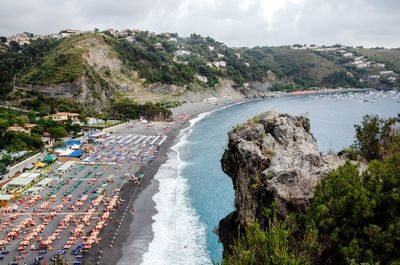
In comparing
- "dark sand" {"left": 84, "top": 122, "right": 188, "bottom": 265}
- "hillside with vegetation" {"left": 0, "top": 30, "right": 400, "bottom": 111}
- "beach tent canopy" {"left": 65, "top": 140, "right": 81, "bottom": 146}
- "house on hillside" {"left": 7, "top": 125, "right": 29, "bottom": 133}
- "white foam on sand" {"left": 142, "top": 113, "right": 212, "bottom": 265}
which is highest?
"hillside with vegetation" {"left": 0, "top": 30, "right": 400, "bottom": 111}

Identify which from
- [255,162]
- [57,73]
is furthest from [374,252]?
[57,73]

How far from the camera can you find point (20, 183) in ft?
178

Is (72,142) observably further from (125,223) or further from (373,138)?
(373,138)

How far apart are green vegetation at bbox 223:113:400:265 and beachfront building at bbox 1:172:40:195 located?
43199 mm

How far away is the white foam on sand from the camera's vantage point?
111 feet

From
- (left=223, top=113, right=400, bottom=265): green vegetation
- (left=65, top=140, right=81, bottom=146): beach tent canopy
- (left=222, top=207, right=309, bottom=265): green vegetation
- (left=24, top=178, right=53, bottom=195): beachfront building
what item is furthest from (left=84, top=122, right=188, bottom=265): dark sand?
(left=65, top=140, right=81, bottom=146): beach tent canopy

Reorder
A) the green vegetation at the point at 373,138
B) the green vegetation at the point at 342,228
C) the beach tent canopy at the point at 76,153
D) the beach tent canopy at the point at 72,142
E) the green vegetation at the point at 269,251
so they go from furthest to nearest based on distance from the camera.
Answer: the beach tent canopy at the point at 72,142 → the beach tent canopy at the point at 76,153 → the green vegetation at the point at 373,138 → the green vegetation at the point at 342,228 → the green vegetation at the point at 269,251

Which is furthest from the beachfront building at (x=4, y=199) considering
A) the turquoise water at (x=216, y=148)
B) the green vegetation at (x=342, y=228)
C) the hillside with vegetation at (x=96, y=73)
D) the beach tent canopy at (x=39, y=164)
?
the hillside with vegetation at (x=96, y=73)

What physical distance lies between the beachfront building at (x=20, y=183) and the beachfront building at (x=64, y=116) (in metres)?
38.4

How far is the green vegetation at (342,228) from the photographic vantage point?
49.2 ft

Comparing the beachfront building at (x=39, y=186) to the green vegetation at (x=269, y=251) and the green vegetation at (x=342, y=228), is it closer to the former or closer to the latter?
the green vegetation at (x=342, y=228)

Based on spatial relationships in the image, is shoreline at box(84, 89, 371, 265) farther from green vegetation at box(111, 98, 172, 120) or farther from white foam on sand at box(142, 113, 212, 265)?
green vegetation at box(111, 98, 172, 120)

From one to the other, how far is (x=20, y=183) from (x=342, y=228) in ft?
159

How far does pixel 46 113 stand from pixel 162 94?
2476 inches
